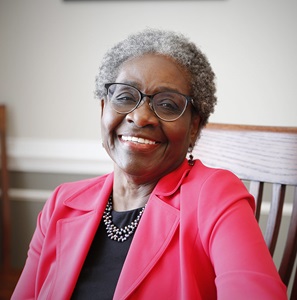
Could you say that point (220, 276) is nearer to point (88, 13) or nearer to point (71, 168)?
point (71, 168)

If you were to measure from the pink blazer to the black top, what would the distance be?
1.0 inches

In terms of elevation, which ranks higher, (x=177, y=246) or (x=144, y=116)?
(x=144, y=116)

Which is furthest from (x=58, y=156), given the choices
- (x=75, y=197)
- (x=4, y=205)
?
(x=75, y=197)

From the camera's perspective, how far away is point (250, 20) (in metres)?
1.69

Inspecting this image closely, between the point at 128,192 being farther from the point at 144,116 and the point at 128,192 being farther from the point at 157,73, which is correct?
the point at 157,73

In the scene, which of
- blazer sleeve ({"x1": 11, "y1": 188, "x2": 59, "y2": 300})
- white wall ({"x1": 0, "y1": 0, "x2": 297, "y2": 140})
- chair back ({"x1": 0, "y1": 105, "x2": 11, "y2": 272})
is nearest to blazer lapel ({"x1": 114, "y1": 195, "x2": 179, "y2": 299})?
blazer sleeve ({"x1": 11, "y1": 188, "x2": 59, "y2": 300})

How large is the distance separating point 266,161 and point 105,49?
1105mm

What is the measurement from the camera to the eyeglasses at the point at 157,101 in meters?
0.91

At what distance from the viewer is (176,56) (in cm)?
92

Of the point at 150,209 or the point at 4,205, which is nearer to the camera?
the point at 150,209

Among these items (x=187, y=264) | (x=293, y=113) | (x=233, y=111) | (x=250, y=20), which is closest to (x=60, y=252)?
(x=187, y=264)

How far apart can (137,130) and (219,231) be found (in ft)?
1.10

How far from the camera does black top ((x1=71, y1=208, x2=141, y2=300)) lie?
2.94 feet

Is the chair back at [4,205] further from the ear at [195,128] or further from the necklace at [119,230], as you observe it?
the ear at [195,128]
